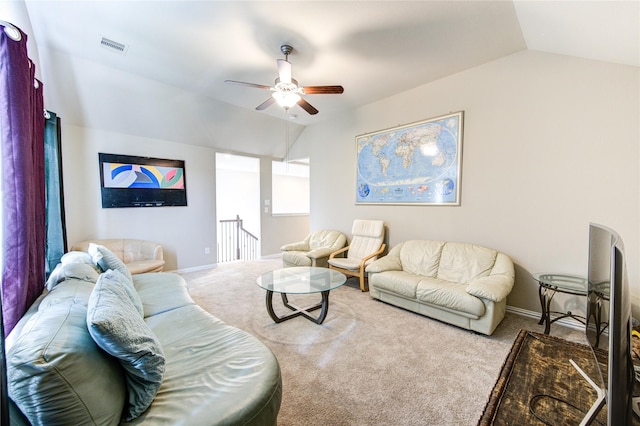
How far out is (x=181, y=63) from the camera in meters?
3.08

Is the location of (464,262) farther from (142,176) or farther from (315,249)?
(142,176)

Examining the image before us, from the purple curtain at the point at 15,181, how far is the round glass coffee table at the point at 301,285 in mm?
A: 1722

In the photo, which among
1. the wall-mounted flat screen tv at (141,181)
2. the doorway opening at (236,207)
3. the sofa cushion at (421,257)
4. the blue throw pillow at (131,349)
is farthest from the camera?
the doorway opening at (236,207)

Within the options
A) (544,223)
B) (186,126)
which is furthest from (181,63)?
(544,223)

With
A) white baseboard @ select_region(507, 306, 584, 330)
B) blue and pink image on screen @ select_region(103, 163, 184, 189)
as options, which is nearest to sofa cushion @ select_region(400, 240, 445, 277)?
white baseboard @ select_region(507, 306, 584, 330)

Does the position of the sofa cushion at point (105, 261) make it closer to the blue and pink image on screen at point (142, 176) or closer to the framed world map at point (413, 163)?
the blue and pink image on screen at point (142, 176)

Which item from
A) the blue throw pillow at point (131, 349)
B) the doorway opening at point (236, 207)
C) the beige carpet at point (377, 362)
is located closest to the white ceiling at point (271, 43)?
the blue throw pillow at point (131, 349)

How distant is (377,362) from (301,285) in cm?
108

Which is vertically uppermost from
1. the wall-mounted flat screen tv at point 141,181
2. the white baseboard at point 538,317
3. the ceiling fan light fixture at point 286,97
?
the ceiling fan light fixture at point 286,97

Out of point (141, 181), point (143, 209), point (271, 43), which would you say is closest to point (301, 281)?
point (271, 43)

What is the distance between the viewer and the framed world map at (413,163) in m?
3.41

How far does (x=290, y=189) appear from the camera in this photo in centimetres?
850

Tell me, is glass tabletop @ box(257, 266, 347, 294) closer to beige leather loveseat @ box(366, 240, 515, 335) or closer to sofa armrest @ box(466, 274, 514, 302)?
beige leather loveseat @ box(366, 240, 515, 335)

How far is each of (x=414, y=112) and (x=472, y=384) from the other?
3.39 metres
